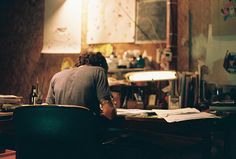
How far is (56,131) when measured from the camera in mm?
1942

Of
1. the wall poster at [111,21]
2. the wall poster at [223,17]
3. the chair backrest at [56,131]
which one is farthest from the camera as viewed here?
the wall poster at [111,21]

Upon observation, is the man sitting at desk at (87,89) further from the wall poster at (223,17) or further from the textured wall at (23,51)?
the textured wall at (23,51)

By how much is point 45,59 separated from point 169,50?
2.08m

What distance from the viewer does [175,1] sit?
3754 millimetres

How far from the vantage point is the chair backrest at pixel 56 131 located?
6.36ft

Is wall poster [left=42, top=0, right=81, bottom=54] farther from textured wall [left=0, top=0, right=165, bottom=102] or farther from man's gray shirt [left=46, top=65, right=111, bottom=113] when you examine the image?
man's gray shirt [left=46, top=65, right=111, bottom=113]

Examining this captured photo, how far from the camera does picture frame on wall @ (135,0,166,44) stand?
3.87 metres

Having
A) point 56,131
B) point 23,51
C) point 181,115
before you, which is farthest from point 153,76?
point 23,51

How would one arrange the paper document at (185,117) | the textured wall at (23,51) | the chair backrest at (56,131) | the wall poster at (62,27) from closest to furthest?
the chair backrest at (56,131) → the paper document at (185,117) → the wall poster at (62,27) → the textured wall at (23,51)

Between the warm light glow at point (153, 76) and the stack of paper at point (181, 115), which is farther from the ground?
the warm light glow at point (153, 76)

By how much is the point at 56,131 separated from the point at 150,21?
7.77 ft

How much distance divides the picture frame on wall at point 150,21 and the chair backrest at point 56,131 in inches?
84.7

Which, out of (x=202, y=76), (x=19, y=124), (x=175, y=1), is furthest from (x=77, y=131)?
(x=175, y=1)

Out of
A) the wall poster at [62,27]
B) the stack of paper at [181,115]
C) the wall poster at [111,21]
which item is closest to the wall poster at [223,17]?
the wall poster at [111,21]
